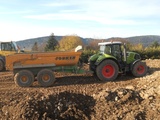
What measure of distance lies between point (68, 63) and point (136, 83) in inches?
118

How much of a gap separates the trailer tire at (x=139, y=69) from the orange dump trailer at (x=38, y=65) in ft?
8.90

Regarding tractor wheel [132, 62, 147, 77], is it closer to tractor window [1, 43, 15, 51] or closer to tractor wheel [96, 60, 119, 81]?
tractor wheel [96, 60, 119, 81]

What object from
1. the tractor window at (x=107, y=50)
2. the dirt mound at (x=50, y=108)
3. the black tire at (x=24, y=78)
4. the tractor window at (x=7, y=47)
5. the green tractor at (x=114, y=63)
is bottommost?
the dirt mound at (x=50, y=108)

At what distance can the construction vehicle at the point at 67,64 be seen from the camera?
10922 millimetres

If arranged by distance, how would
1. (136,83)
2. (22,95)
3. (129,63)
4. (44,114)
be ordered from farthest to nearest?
1. (129,63)
2. (136,83)
3. (22,95)
4. (44,114)

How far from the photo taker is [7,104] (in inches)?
302

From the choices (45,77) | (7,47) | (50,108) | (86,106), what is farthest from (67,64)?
(7,47)

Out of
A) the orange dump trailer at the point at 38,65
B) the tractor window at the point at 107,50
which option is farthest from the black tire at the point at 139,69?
the orange dump trailer at the point at 38,65

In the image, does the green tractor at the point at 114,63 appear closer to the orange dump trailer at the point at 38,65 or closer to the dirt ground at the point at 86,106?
the orange dump trailer at the point at 38,65

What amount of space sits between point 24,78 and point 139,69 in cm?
521

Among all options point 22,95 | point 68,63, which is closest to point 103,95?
point 22,95

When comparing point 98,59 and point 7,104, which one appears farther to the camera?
point 98,59

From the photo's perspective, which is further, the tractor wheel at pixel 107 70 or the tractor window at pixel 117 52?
the tractor window at pixel 117 52

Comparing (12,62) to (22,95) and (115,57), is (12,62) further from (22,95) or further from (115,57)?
(115,57)
